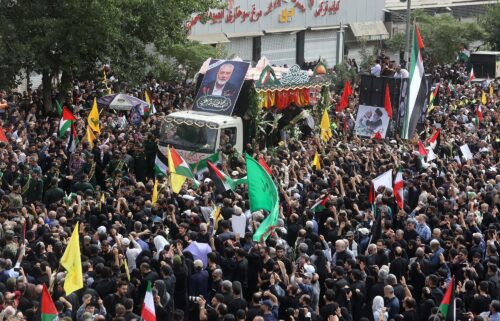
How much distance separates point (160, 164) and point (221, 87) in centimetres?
325

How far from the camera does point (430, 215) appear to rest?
1725 cm

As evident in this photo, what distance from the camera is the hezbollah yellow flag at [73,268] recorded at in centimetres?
1304

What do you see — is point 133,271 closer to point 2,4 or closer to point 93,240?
point 93,240

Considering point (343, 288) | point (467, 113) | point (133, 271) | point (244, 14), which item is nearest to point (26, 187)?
point (133, 271)

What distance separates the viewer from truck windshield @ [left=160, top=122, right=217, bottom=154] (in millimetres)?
23219

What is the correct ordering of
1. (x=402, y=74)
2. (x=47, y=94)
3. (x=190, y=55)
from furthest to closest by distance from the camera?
1. (x=190, y=55)
2. (x=47, y=94)
3. (x=402, y=74)

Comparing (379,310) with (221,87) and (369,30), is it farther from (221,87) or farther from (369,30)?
(369,30)

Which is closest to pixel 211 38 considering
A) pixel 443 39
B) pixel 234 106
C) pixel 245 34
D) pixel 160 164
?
pixel 245 34

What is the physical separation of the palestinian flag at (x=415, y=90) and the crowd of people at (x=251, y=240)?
0.85 meters

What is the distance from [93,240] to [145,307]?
299 cm

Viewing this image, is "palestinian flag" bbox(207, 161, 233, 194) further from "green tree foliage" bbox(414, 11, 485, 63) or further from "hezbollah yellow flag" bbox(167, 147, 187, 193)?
"green tree foliage" bbox(414, 11, 485, 63)

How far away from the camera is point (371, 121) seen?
26.9 metres

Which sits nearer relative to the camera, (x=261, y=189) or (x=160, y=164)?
(x=261, y=189)

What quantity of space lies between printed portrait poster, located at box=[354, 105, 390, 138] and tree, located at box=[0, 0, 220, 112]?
21.0 ft
